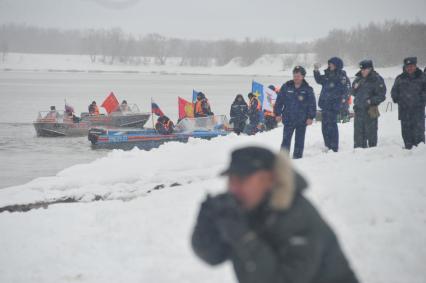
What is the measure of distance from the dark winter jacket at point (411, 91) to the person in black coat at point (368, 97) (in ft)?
1.03

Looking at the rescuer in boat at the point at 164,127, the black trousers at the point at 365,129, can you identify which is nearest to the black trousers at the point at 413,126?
the black trousers at the point at 365,129

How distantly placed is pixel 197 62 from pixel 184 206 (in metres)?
143

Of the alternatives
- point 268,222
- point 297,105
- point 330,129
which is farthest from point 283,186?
point 330,129

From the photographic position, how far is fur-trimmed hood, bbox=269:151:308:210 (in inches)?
90.4

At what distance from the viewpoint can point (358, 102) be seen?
9.53m

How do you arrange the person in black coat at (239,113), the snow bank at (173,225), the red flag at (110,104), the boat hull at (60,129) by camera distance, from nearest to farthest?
the snow bank at (173,225) < the person in black coat at (239,113) < the boat hull at (60,129) < the red flag at (110,104)

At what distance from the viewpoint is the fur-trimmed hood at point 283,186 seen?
7.53 feet

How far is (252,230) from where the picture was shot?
7.83 feet

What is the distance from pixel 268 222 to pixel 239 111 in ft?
51.1

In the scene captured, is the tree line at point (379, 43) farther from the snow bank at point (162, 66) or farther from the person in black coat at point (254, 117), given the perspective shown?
the person in black coat at point (254, 117)

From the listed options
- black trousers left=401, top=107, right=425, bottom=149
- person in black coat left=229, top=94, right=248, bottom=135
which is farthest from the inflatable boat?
black trousers left=401, top=107, right=425, bottom=149

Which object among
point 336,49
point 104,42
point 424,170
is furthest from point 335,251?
point 104,42

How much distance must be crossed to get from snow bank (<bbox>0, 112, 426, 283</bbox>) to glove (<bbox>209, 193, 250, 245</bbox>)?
1.01 m

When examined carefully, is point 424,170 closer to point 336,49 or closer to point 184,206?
point 184,206
